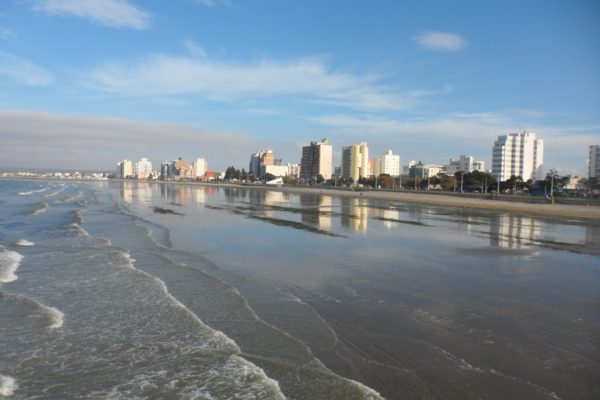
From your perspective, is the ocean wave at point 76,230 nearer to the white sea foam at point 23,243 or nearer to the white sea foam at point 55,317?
the white sea foam at point 23,243

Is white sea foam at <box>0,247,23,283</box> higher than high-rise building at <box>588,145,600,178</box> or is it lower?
lower

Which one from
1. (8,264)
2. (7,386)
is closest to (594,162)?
(8,264)

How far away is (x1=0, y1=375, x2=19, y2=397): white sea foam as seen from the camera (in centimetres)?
456

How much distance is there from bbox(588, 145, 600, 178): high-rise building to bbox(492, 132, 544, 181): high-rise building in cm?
1746

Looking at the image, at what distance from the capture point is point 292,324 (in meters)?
6.79

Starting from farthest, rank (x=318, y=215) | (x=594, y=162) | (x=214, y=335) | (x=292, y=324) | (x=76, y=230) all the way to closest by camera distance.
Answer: (x=594, y=162) < (x=318, y=215) < (x=76, y=230) < (x=292, y=324) < (x=214, y=335)

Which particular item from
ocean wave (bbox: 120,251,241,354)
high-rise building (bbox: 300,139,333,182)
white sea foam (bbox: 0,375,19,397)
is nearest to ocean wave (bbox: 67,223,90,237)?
ocean wave (bbox: 120,251,241,354)

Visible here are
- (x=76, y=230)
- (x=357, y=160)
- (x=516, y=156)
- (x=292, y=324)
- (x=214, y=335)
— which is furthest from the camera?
(x=357, y=160)

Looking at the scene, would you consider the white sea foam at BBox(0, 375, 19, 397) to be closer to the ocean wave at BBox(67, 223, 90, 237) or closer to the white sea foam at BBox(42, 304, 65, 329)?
the white sea foam at BBox(42, 304, 65, 329)

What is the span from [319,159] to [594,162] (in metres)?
99.9

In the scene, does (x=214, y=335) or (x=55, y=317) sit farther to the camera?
(x=55, y=317)

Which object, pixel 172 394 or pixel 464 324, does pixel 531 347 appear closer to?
pixel 464 324

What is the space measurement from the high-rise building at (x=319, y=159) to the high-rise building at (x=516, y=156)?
224ft

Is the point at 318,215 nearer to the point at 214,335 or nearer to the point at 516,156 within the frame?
the point at 214,335
